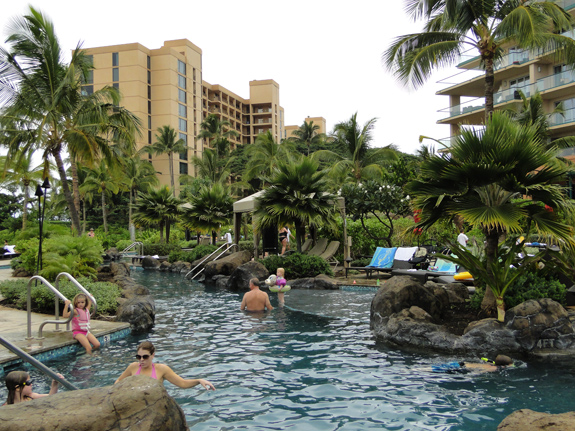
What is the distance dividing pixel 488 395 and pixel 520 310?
2.30 meters

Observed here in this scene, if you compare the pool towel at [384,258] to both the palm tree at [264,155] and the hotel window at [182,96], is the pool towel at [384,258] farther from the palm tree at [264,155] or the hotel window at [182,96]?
the hotel window at [182,96]

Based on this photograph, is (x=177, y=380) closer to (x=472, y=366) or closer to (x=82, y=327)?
(x=82, y=327)

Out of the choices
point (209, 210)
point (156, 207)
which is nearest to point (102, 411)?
point (209, 210)

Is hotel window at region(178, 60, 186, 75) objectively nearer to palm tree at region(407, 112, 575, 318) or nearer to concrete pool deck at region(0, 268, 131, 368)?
concrete pool deck at region(0, 268, 131, 368)

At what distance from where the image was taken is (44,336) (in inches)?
321

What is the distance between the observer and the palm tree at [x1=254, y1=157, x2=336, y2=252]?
16609 millimetres

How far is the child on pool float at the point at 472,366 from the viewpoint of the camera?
22.0 ft

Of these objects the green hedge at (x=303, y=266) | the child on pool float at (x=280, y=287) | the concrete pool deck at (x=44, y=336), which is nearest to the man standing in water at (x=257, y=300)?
the child on pool float at (x=280, y=287)

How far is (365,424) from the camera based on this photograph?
515cm

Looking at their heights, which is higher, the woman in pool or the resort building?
the resort building

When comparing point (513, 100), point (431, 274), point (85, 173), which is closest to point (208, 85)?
point (85, 173)

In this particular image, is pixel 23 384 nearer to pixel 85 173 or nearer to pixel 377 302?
pixel 377 302

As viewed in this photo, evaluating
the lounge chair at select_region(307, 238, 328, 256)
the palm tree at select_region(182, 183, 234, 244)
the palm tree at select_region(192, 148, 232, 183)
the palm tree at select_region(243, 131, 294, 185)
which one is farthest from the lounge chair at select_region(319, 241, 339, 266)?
the palm tree at select_region(192, 148, 232, 183)

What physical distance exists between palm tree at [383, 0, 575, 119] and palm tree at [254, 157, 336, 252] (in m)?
4.62
